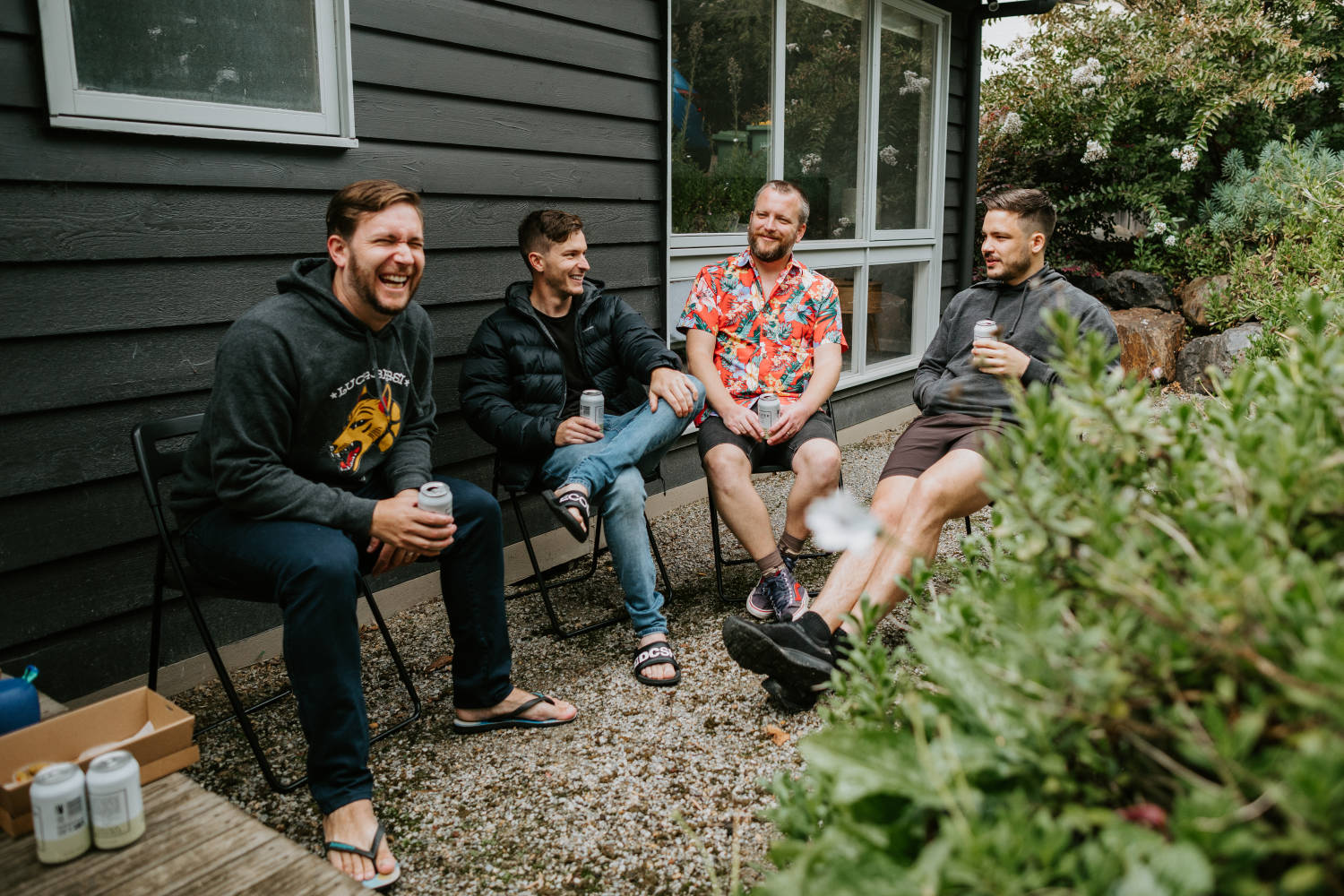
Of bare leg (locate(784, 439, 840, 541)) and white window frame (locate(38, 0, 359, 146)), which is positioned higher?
white window frame (locate(38, 0, 359, 146))

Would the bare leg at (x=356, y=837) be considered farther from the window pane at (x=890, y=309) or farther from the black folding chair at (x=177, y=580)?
the window pane at (x=890, y=309)

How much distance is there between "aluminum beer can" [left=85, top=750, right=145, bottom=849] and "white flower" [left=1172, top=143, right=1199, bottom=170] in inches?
342

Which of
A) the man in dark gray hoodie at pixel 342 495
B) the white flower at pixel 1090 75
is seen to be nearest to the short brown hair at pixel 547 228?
the man in dark gray hoodie at pixel 342 495

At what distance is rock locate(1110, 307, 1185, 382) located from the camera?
7270 mm

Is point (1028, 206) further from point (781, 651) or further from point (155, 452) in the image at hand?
point (155, 452)

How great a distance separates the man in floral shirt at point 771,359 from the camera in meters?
3.21

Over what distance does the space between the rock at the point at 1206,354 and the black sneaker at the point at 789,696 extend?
5.67 m

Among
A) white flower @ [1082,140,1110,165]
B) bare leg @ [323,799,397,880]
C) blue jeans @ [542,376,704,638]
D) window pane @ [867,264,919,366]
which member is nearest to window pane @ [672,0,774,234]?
window pane @ [867,264,919,366]

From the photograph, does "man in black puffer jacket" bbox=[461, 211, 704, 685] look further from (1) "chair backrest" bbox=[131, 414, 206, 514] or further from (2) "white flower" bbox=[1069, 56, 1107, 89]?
(2) "white flower" bbox=[1069, 56, 1107, 89]

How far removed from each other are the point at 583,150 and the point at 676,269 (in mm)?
797

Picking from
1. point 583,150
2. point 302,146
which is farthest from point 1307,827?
point 583,150

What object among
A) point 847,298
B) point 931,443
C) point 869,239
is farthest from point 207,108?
point 869,239

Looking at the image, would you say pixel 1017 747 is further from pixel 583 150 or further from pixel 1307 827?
pixel 583 150

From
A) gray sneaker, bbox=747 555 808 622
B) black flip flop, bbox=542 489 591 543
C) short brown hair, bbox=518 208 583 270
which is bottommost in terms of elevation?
gray sneaker, bbox=747 555 808 622
